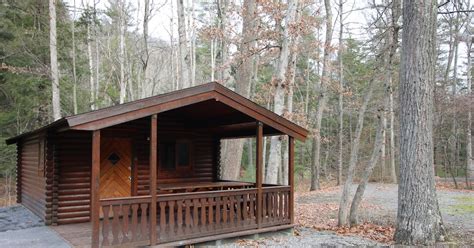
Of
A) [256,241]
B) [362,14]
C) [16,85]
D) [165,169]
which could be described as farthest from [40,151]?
[362,14]

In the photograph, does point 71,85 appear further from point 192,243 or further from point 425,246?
point 425,246

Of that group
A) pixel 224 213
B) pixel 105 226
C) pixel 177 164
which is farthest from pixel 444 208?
pixel 105 226

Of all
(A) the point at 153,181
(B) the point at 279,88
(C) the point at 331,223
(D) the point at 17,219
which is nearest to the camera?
(A) the point at 153,181

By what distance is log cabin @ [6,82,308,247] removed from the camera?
602cm

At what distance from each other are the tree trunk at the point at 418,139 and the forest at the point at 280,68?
0.08ft

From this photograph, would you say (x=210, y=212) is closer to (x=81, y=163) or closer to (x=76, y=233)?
(x=76, y=233)

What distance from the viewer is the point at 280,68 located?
404 inches

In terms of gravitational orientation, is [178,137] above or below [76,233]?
above

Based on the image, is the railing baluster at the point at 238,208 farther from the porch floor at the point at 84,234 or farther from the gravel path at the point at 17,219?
the gravel path at the point at 17,219

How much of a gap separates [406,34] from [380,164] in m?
16.7

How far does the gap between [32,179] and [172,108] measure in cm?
570

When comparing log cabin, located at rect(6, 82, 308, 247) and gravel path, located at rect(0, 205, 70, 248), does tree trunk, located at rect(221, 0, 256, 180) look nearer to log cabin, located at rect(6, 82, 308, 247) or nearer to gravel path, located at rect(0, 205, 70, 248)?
log cabin, located at rect(6, 82, 308, 247)

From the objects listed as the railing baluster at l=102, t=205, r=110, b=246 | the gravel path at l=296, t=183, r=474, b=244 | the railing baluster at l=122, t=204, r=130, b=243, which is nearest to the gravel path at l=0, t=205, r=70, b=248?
the railing baluster at l=102, t=205, r=110, b=246

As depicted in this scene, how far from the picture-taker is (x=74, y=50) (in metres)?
16.2
